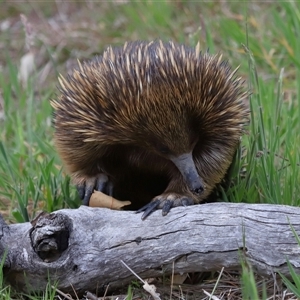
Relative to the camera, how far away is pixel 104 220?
2.47 m

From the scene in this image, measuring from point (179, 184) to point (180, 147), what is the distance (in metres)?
0.25

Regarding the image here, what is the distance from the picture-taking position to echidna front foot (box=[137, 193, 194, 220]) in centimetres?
252

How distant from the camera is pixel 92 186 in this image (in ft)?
9.63

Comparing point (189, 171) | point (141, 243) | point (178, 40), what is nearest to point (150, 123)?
point (189, 171)

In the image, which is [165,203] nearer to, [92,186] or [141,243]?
[141,243]

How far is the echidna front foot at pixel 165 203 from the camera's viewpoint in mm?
2520

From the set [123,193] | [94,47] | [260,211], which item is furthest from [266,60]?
[260,211]

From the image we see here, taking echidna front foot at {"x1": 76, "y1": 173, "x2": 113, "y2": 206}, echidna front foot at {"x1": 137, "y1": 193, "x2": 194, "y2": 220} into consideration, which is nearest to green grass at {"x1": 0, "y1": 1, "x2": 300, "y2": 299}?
echidna front foot at {"x1": 76, "y1": 173, "x2": 113, "y2": 206}

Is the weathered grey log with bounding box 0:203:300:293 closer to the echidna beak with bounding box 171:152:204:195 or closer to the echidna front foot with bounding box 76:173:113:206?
the echidna beak with bounding box 171:152:204:195

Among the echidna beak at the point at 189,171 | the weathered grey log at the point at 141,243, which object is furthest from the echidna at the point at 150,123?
the weathered grey log at the point at 141,243

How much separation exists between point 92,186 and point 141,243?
61cm

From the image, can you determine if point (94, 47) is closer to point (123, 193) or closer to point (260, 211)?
point (123, 193)

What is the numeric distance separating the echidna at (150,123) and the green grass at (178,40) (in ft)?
0.54

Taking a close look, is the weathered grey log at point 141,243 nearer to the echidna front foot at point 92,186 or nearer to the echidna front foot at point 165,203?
the echidna front foot at point 165,203
